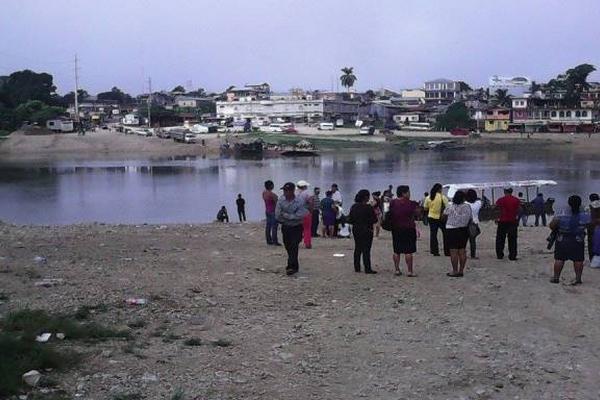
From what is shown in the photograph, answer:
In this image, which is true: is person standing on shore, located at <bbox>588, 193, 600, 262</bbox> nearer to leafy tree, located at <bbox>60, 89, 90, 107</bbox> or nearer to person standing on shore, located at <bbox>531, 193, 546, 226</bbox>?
person standing on shore, located at <bbox>531, 193, 546, 226</bbox>

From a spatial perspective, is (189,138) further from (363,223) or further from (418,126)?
(363,223)

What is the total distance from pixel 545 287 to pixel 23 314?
6.76m

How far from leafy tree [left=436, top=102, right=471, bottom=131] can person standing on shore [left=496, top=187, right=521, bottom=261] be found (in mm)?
95018

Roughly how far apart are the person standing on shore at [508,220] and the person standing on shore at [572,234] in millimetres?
1801

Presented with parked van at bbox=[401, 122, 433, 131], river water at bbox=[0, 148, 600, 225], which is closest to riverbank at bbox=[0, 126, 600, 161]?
river water at bbox=[0, 148, 600, 225]

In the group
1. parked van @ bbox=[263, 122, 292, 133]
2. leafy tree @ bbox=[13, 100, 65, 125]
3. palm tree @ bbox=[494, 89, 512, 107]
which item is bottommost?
parked van @ bbox=[263, 122, 292, 133]

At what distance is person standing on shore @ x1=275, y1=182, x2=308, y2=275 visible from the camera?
421 inches

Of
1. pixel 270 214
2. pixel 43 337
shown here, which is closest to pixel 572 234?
pixel 270 214

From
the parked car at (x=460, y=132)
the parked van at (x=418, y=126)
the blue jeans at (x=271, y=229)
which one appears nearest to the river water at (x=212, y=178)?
the blue jeans at (x=271, y=229)

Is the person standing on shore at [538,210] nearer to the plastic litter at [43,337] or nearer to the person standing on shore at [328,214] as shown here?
the person standing on shore at [328,214]

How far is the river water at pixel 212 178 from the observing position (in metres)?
34.7

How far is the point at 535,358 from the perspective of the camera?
22.1 feet

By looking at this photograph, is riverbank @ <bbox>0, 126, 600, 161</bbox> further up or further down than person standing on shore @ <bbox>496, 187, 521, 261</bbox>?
further up

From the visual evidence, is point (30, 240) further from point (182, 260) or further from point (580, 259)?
point (580, 259)
